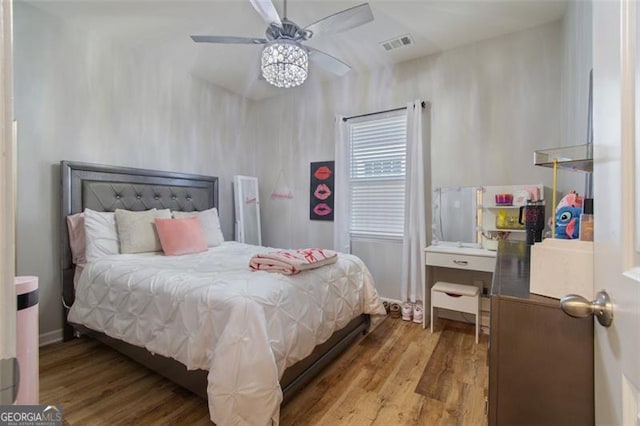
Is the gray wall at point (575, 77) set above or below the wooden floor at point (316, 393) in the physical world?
above

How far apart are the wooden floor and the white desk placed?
641mm

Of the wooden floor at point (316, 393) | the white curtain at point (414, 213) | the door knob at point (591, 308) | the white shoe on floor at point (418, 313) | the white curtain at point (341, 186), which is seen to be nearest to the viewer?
the door knob at point (591, 308)

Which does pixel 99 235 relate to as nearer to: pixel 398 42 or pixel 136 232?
pixel 136 232

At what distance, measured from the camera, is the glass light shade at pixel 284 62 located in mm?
Result: 1889

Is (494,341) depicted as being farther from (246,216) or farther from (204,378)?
(246,216)

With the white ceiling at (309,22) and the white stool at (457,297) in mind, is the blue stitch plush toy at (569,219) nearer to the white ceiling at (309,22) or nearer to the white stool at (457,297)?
the white stool at (457,297)

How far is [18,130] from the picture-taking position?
2.15 meters

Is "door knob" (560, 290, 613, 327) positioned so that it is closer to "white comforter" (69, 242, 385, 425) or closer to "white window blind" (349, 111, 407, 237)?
"white comforter" (69, 242, 385, 425)

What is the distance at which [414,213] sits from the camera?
→ 2.97m

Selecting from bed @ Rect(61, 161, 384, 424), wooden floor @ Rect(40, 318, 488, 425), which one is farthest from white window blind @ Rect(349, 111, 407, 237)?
wooden floor @ Rect(40, 318, 488, 425)

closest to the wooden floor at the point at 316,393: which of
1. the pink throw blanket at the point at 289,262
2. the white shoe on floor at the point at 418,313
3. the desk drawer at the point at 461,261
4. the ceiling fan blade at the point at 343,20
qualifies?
the white shoe on floor at the point at 418,313

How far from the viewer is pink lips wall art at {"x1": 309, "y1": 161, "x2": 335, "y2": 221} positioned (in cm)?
362

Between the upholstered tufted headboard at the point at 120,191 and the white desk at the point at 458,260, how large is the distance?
264 centimetres

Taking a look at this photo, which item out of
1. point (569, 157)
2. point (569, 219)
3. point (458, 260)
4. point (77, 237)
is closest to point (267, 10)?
point (569, 157)
